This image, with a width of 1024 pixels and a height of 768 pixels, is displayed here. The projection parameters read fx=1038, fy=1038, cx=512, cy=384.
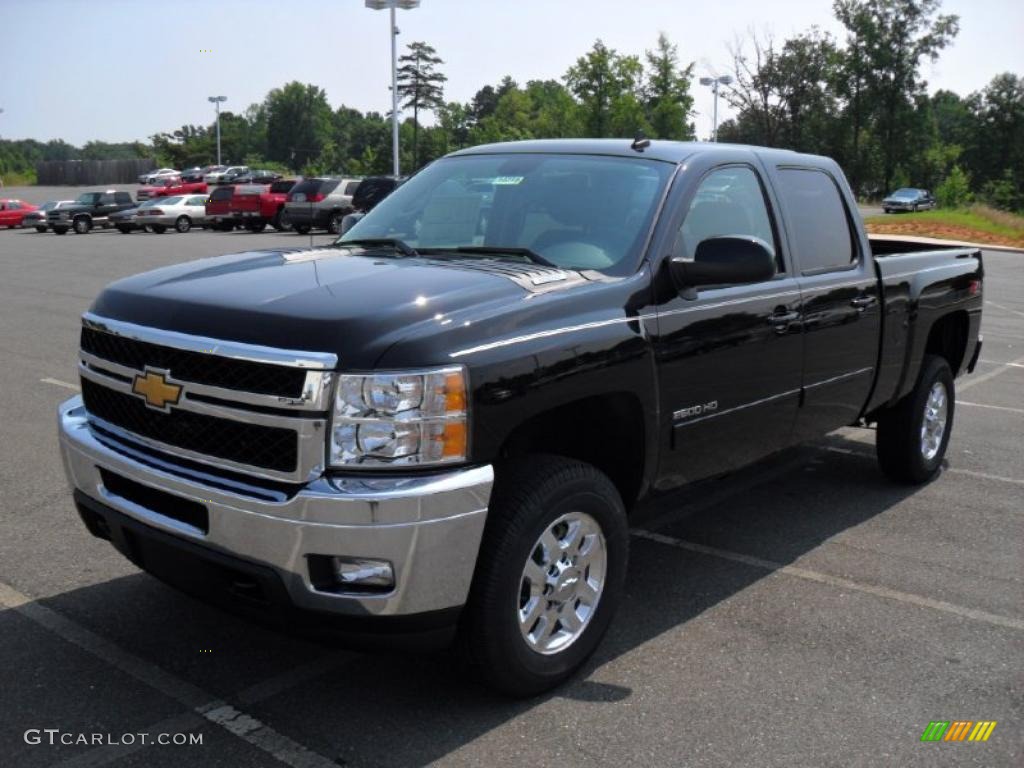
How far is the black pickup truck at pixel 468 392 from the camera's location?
10.2ft

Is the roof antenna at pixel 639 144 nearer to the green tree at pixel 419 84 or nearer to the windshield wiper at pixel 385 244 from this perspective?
the windshield wiper at pixel 385 244

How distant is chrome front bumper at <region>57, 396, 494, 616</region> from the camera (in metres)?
3.02

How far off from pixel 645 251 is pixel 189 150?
393ft

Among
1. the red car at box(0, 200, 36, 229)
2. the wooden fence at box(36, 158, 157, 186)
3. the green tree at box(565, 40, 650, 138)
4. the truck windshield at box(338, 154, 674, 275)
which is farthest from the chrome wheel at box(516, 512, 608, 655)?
the wooden fence at box(36, 158, 157, 186)

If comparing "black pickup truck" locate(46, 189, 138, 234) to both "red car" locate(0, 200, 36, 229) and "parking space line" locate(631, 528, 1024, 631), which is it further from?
"parking space line" locate(631, 528, 1024, 631)

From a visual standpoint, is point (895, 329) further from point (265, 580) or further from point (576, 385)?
point (265, 580)

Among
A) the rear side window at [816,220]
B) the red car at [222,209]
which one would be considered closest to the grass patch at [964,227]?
the red car at [222,209]

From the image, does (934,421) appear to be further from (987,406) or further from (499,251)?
(499,251)

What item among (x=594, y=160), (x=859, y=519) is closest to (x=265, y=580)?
(x=594, y=160)

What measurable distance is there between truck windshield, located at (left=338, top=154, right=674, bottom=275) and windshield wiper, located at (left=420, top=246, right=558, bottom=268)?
2 centimetres

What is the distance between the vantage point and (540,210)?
4441mm

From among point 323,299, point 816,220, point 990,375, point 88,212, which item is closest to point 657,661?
point 323,299

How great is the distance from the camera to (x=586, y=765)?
319 cm

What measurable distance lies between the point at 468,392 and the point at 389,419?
0.27m
